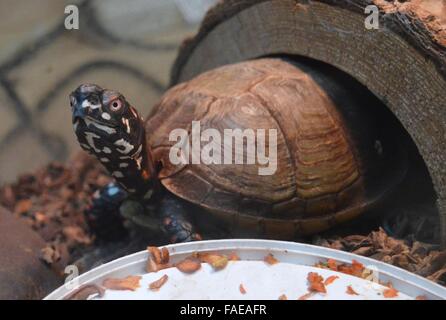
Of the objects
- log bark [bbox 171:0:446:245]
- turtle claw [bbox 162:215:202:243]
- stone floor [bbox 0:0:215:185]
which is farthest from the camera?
stone floor [bbox 0:0:215:185]

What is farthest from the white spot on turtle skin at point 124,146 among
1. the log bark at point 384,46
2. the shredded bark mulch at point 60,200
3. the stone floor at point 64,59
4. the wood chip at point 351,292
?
the stone floor at point 64,59

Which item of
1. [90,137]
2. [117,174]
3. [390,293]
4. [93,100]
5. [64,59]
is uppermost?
[64,59]

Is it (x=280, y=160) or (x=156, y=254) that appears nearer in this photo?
(x=156, y=254)

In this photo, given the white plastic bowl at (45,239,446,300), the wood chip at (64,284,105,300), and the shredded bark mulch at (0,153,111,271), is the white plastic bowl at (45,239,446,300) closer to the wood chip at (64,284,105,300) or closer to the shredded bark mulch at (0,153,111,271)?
the wood chip at (64,284,105,300)

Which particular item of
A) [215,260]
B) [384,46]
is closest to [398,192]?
[384,46]

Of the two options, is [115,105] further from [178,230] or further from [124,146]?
[178,230]

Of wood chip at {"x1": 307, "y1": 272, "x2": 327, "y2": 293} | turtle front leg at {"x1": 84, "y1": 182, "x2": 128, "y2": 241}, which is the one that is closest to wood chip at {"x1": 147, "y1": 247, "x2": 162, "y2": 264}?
wood chip at {"x1": 307, "y1": 272, "x2": 327, "y2": 293}

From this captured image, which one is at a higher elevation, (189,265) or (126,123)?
(126,123)

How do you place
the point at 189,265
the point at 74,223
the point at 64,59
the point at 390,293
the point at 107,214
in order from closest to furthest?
the point at 390,293
the point at 189,265
the point at 107,214
the point at 74,223
the point at 64,59
